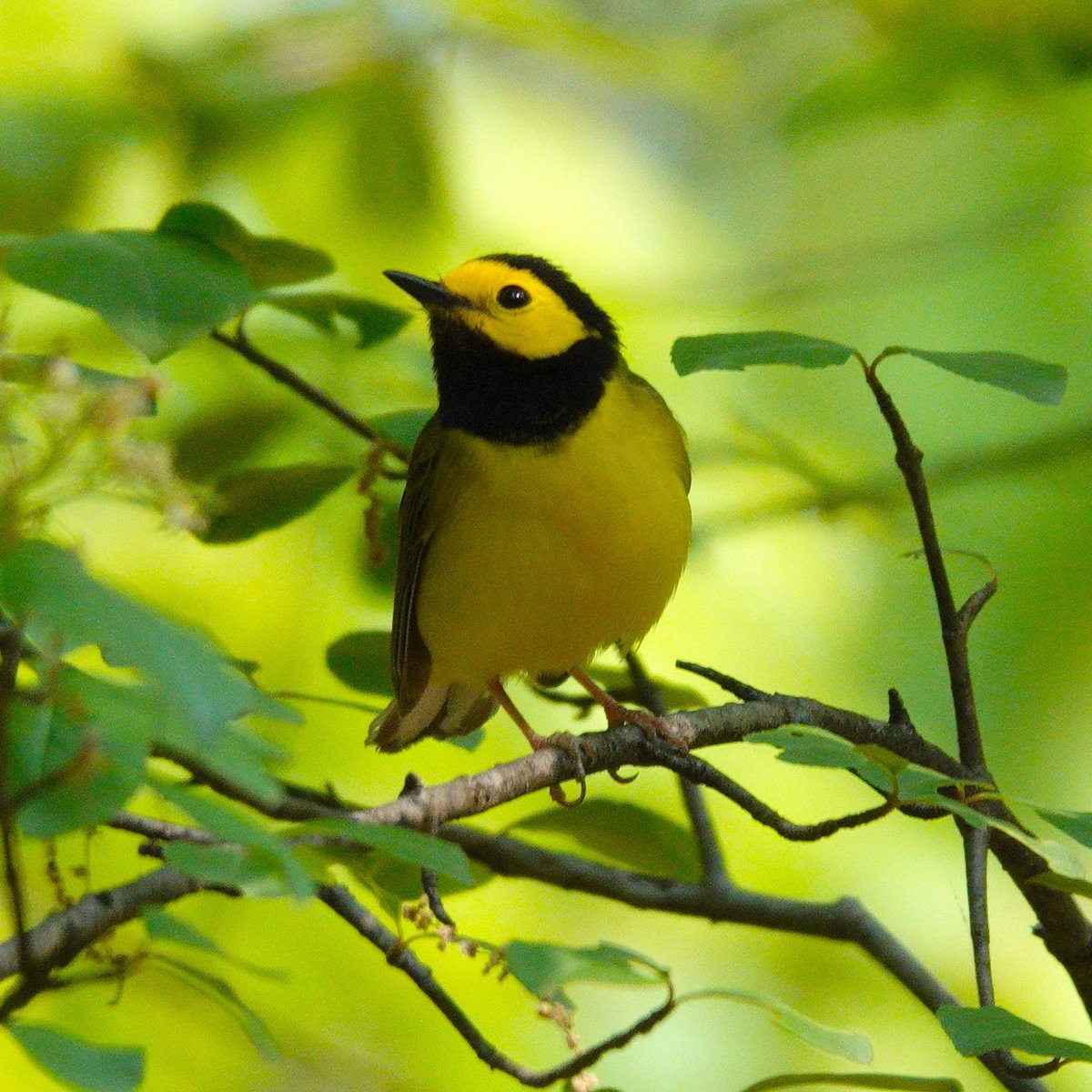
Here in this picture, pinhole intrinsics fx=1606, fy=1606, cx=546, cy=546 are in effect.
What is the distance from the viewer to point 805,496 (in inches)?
162

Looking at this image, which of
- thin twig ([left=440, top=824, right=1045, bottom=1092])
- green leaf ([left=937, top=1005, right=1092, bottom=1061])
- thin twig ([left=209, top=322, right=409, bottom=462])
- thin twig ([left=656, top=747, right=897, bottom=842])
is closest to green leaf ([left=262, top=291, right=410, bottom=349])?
thin twig ([left=209, top=322, right=409, bottom=462])

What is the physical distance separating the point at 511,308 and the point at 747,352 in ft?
6.09

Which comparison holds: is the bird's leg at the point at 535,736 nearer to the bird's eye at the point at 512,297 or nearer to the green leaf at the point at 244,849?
the bird's eye at the point at 512,297

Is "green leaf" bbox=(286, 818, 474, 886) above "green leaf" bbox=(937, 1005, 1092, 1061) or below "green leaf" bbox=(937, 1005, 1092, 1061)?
above

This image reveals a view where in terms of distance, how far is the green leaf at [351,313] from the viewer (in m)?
2.95

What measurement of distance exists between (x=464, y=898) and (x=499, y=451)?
109 centimetres

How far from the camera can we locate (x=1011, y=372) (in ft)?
6.94

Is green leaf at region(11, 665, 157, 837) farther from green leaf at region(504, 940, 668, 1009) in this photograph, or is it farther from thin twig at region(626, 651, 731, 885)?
thin twig at region(626, 651, 731, 885)

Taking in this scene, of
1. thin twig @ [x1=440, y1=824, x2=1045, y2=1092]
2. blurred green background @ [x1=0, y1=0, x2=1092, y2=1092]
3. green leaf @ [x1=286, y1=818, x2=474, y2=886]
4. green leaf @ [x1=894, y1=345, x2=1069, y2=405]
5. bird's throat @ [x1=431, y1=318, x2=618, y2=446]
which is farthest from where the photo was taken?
blurred green background @ [x1=0, y1=0, x2=1092, y2=1092]

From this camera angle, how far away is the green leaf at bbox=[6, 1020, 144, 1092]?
1.39 meters

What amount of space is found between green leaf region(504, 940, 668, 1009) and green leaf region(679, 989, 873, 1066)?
0.08m

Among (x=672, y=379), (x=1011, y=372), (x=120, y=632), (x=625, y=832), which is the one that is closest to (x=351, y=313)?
(x=625, y=832)

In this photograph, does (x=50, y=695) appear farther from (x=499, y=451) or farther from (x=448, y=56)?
(x=448, y=56)

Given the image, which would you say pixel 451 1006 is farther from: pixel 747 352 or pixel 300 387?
pixel 300 387
